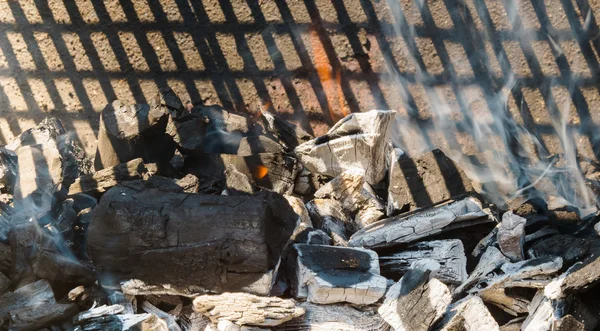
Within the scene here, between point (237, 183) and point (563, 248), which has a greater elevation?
point (237, 183)

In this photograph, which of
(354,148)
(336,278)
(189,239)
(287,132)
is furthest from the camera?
(287,132)

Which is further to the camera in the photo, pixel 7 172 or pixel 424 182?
pixel 424 182

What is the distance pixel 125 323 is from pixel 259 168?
48.7 inches

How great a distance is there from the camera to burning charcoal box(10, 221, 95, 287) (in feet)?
10.5

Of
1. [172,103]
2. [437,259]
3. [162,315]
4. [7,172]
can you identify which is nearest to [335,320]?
[437,259]

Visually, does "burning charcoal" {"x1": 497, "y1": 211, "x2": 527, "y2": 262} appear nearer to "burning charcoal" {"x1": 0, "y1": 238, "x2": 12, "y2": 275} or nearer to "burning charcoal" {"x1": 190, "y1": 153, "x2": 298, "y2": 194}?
"burning charcoal" {"x1": 190, "y1": 153, "x2": 298, "y2": 194}

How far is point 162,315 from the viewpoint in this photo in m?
3.15

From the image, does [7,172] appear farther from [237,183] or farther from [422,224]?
[422,224]

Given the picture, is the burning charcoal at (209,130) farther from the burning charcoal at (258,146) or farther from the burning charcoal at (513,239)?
the burning charcoal at (513,239)

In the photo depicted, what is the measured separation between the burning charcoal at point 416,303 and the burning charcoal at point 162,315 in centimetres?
86

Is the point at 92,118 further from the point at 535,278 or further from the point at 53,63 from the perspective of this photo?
the point at 535,278

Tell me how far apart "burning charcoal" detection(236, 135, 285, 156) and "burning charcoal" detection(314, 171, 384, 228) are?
0.34 metres

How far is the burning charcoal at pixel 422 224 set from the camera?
3570 mm

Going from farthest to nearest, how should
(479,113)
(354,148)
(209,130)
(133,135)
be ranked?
(479,113) → (209,130) → (354,148) → (133,135)
